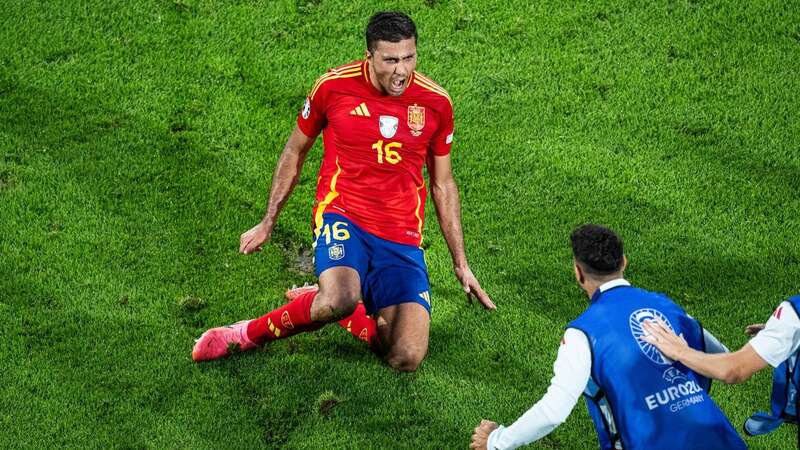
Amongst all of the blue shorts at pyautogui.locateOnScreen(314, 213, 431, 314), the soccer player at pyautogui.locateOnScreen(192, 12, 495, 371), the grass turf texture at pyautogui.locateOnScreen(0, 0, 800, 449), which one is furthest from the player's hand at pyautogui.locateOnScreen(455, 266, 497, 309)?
the grass turf texture at pyautogui.locateOnScreen(0, 0, 800, 449)

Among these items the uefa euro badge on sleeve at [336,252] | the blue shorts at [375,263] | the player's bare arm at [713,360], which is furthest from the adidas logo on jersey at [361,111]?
the player's bare arm at [713,360]

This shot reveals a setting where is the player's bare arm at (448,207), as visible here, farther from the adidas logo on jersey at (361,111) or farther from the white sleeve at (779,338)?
the white sleeve at (779,338)

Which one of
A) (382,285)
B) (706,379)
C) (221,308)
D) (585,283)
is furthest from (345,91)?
(706,379)

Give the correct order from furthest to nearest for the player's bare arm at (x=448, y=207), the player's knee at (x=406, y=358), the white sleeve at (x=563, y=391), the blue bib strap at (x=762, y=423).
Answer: the player's bare arm at (x=448, y=207) < the player's knee at (x=406, y=358) < the blue bib strap at (x=762, y=423) < the white sleeve at (x=563, y=391)

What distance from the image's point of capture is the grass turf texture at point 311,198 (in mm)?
6664

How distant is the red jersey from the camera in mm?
6840

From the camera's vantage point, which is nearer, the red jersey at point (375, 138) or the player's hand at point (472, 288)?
the player's hand at point (472, 288)

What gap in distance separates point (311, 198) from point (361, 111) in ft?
5.49

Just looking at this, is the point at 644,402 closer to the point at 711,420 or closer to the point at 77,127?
the point at 711,420

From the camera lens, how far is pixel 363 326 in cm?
703

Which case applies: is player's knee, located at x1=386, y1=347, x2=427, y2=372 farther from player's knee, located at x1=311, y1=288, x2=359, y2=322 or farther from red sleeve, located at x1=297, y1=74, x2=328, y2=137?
red sleeve, located at x1=297, y1=74, x2=328, y2=137

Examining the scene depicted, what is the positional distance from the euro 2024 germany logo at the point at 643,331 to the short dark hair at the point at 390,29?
2.40m

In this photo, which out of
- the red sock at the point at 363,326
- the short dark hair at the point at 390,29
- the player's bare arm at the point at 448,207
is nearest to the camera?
the short dark hair at the point at 390,29

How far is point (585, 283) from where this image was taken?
5.05m
